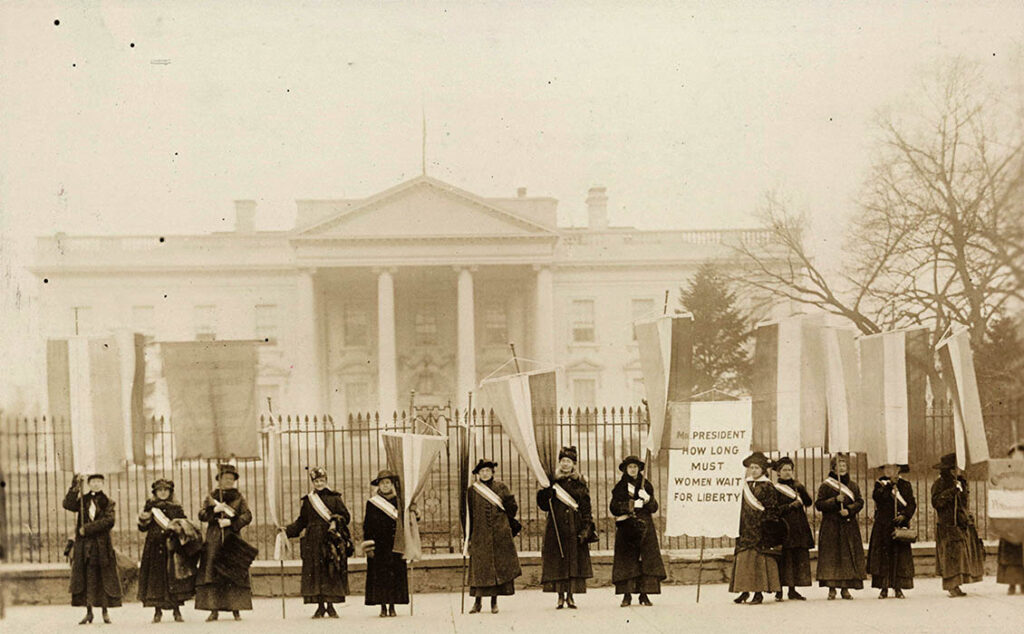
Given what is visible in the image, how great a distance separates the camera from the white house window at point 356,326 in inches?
2040

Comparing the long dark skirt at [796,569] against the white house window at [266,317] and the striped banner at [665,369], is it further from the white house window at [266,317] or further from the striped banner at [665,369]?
the white house window at [266,317]

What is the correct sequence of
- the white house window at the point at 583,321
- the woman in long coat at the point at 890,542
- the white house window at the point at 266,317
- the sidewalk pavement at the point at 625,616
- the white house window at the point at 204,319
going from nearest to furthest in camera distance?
the sidewalk pavement at the point at 625,616
the woman in long coat at the point at 890,542
the white house window at the point at 204,319
the white house window at the point at 266,317
the white house window at the point at 583,321

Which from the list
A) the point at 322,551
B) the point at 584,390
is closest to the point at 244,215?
the point at 584,390

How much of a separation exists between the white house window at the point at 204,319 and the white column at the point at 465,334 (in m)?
11.2

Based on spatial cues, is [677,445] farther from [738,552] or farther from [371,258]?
[371,258]

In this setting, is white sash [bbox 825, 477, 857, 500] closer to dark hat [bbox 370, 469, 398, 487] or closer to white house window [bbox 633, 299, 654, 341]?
dark hat [bbox 370, 469, 398, 487]

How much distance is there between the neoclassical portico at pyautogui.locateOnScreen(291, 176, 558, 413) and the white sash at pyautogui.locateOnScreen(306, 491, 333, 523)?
117ft

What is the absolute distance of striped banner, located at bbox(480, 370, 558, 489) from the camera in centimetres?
1227

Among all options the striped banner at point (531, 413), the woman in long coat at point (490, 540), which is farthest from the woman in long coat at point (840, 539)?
the woman in long coat at point (490, 540)

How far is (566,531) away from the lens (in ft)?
39.9

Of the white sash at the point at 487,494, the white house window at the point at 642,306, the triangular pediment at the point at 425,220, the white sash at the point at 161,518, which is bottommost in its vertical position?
the white sash at the point at 161,518

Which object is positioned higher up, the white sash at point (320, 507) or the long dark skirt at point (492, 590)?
the white sash at point (320, 507)

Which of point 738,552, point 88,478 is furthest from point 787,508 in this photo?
point 88,478

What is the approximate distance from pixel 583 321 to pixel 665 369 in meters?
40.0
